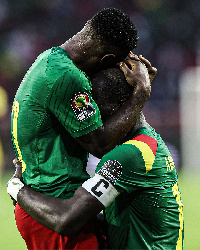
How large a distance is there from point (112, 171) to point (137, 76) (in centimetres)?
65

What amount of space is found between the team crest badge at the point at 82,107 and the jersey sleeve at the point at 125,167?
27cm

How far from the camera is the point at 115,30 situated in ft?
9.75

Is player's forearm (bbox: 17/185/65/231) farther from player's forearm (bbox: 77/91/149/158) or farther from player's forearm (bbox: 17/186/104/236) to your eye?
player's forearm (bbox: 77/91/149/158)

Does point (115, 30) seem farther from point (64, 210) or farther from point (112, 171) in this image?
point (64, 210)

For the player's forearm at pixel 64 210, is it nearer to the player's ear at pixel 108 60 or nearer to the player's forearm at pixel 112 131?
the player's forearm at pixel 112 131

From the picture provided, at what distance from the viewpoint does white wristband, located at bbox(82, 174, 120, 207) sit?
8.87 ft

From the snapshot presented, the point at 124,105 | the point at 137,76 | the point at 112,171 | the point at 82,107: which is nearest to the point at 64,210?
the point at 112,171

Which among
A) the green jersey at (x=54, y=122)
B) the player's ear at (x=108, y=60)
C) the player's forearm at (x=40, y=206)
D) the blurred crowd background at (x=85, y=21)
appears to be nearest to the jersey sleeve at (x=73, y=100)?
the green jersey at (x=54, y=122)

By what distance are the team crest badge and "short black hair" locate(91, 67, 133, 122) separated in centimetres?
15

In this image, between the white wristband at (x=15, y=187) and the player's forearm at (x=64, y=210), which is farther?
the white wristband at (x=15, y=187)

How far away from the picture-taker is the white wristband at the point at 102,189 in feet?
8.87

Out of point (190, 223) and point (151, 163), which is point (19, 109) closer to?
point (151, 163)

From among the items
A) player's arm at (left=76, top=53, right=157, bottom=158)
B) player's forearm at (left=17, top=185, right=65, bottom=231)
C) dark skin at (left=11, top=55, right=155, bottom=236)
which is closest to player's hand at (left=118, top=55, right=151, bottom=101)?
player's arm at (left=76, top=53, right=157, bottom=158)

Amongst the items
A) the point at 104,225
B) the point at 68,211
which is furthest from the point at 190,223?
the point at 68,211
